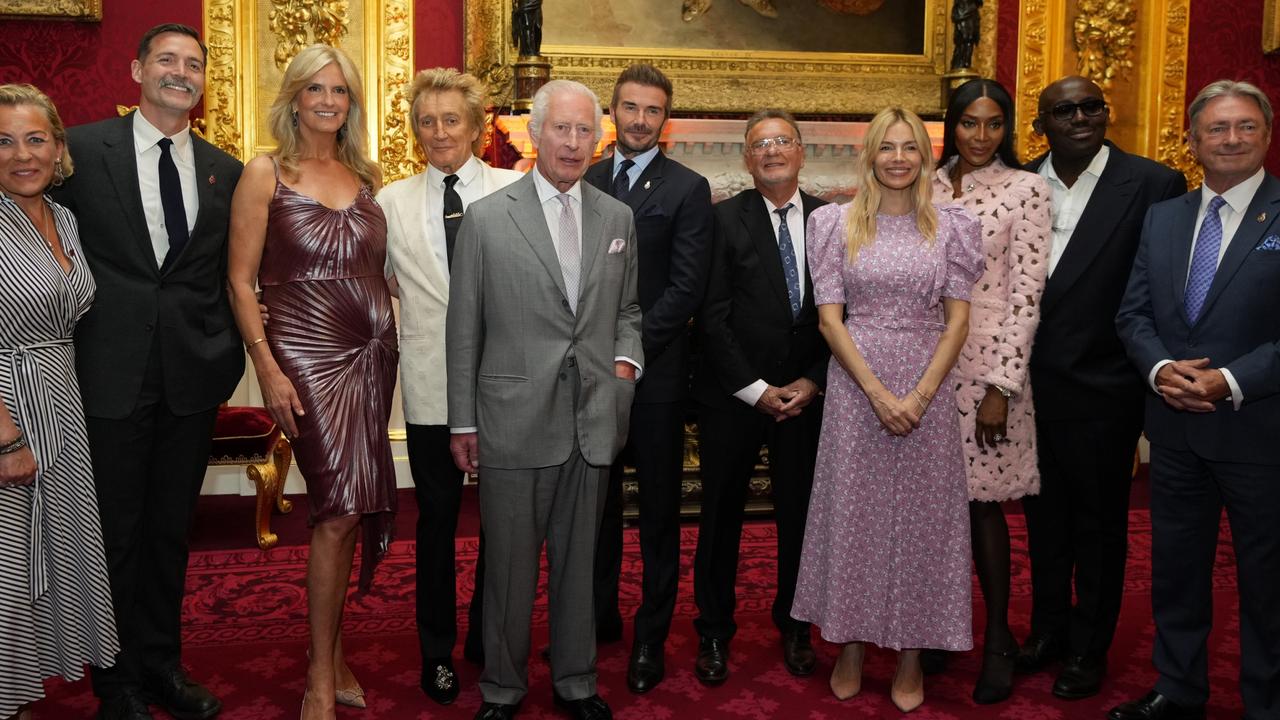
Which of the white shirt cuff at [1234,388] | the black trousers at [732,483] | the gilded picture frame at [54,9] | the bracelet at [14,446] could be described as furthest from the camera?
the gilded picture frame at [54,9]

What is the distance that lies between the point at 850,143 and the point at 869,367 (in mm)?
3399

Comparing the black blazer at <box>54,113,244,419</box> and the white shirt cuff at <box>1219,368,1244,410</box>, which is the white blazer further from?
the white shirt cuff at <box>1219,368,1244,410</box>

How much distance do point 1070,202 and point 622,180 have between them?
142 cm

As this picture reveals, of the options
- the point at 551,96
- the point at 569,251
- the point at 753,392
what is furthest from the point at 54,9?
the point at 753,392

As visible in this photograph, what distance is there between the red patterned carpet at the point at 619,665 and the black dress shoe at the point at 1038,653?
49 mm

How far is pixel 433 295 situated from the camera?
3.32 meters

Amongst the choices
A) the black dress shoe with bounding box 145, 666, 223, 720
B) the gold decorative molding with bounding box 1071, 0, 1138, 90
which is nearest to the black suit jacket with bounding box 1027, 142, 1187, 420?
the black dress shoe with bounding box 145, 666, 223, 720

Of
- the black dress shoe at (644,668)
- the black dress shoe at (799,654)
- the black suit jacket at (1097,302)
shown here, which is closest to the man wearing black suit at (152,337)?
the black dress shoe at (644,668)

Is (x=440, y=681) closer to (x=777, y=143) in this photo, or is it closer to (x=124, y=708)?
(x=124, y=708)

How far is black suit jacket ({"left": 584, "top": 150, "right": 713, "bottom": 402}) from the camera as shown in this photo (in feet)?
11.3

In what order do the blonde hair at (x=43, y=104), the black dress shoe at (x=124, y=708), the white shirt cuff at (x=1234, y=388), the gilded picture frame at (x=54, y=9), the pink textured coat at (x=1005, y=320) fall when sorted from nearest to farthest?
the blonde hair at (x=43, y=104) → the white shirt cuff at (x=1234, y=388) → the black dress shoe at (x=124, y=708) → the pink textured coat at (x=1005, y=320) → the gilded picture frame at (x=54, y=9)

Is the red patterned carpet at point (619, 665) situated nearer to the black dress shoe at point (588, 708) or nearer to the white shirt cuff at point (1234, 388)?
the black dress shoe at point (588, 708)

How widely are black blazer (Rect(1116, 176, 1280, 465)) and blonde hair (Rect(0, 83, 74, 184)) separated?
3.01 meters

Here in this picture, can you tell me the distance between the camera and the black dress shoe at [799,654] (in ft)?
12.0
